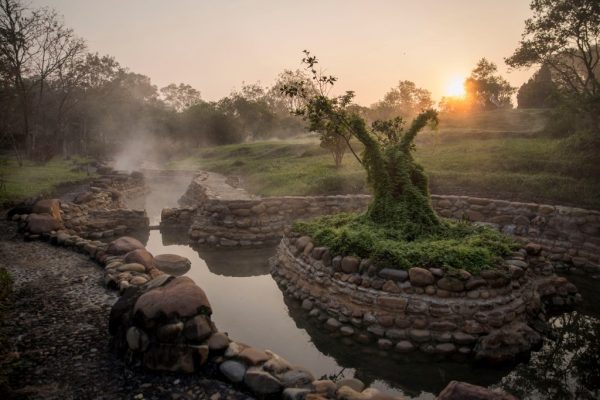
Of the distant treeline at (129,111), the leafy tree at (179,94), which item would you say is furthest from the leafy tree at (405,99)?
the leafy tree at (179,94)

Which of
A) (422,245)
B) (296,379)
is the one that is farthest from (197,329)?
(422,245)

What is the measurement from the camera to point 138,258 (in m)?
7.96

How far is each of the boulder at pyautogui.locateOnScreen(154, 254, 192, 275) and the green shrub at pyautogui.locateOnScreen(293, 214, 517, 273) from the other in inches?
151

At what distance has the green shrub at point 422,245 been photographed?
646cm

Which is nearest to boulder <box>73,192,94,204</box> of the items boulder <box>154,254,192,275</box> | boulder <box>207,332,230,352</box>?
boulder <box>154,254,192,275</box>

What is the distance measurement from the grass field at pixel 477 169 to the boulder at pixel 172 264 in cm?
581

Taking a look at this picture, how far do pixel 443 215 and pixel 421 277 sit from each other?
20.1 ft

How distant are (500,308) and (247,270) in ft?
21.5

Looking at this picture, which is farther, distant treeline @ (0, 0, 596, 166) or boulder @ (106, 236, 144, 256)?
distant treeline @ (0, 0, 596, 166)

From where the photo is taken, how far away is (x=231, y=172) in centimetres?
2731

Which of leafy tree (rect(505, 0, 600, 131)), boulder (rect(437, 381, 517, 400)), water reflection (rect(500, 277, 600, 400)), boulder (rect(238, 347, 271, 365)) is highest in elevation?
leafy tree (rect(505, 0, 600, 131))

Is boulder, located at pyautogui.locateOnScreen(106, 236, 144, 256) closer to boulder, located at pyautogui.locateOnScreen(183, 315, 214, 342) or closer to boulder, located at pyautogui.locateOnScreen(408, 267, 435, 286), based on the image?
boulder, located at pyautogui.locateOnScreen(183, 315, 214, 342)

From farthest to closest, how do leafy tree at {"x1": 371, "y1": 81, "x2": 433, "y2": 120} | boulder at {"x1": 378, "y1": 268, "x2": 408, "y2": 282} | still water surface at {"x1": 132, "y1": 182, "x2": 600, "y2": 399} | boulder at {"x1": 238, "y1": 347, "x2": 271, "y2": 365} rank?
leafy tree at {"x1": 371, "y1": 81, "x2": 433, "y2": 120} < boulder at {"x1": 378, "y1": 268, "x2": 408, "y2": 282} < still water surface at {"x1": 132, "y1": 182, "x2": 600, "y2": 399} < boulder at {"x1": 238, "y1": 347, "x2": 271, "y2": 365}

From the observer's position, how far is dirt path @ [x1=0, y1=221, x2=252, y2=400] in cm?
418
